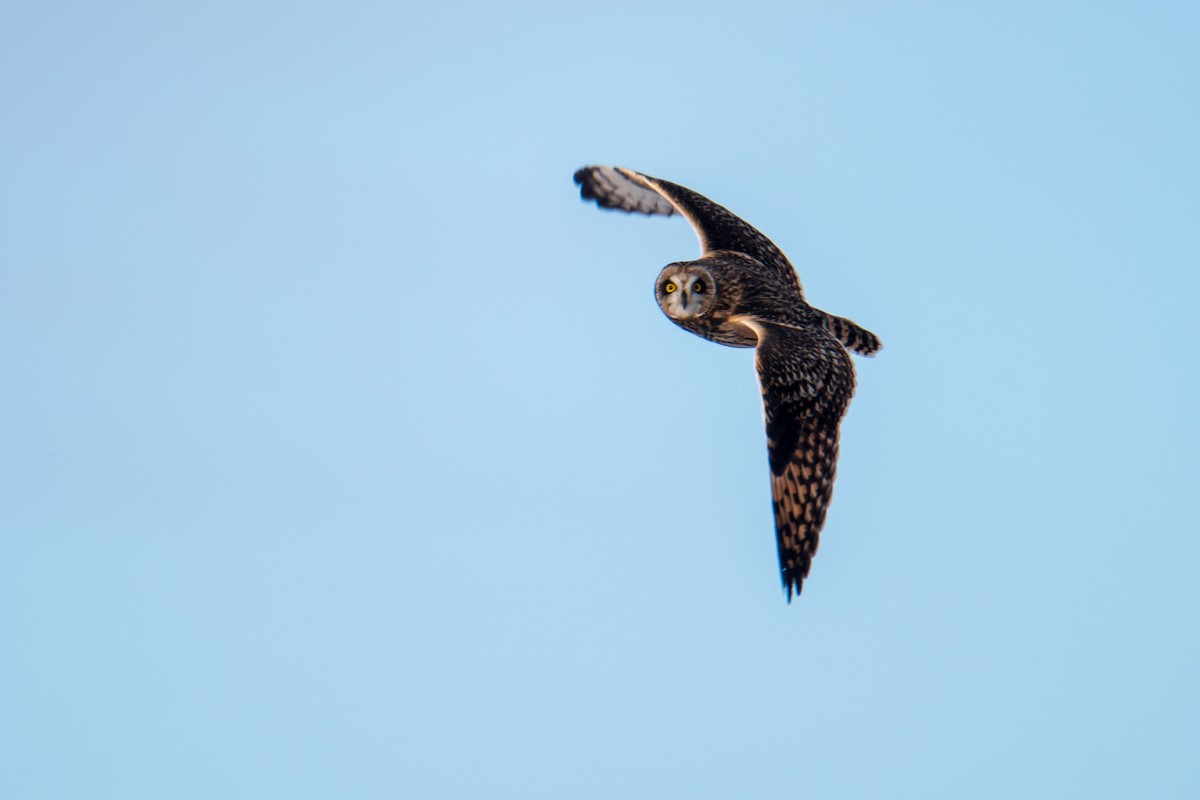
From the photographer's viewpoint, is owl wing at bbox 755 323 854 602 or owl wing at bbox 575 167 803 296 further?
owl wing at bbox 575 167 803 296

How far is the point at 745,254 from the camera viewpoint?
13164 mm

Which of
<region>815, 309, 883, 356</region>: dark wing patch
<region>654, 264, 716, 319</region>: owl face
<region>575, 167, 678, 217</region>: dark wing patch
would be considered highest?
<region>575, 167, 678, 217</region>: dark wing patch

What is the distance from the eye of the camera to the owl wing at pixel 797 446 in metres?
11.0

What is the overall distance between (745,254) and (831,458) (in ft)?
8.48

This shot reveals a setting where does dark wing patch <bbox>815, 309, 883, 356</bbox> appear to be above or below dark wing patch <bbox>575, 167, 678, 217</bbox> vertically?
below

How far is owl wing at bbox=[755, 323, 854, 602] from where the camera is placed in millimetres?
11008

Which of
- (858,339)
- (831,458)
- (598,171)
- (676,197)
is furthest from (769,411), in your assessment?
(598,171)

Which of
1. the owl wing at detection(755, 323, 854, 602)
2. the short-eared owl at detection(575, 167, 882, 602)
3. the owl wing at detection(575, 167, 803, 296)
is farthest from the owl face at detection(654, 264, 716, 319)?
the owl wing at detection(755, 323, 854, 602)

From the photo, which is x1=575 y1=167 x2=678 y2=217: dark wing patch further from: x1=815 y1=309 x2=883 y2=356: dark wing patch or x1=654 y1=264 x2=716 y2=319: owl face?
x1=815 y1=309 x2=883 y2=356: dark wing patch

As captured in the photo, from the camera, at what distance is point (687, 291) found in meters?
12.3

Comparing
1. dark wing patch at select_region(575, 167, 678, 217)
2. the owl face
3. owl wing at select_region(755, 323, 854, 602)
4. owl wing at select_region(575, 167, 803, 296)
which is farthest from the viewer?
dark wing patch at select_region(575, 167, 678, 217)

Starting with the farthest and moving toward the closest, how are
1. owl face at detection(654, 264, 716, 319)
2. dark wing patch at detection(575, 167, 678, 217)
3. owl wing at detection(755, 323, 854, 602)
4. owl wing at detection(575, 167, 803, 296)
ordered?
dark wing patch at detection(575, 167, 678, 217), owl wing at detection(575, 167, 803, 296), owl face at detection(654, 264, 716, 319), owl wing at detection(755, 323, 854, 602)

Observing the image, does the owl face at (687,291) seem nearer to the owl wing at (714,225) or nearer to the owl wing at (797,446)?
the owl wing at (714,225)

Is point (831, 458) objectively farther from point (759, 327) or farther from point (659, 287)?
point (659, 287)
